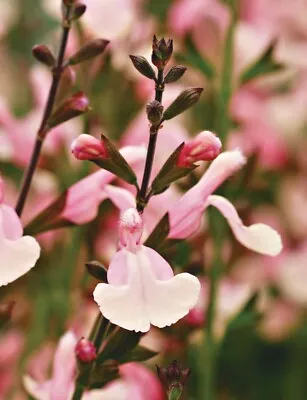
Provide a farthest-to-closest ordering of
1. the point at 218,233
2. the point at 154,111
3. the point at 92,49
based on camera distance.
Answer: the point at 218,233 < the point at 92,49 < the point at 154,111

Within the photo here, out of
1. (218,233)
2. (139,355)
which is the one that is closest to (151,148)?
(139,355)

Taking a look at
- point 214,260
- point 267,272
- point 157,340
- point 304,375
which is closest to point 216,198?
point 214,260

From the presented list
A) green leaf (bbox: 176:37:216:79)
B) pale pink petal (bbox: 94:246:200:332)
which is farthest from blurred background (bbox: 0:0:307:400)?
pale pink petal (bbox: 94:246:200:332)

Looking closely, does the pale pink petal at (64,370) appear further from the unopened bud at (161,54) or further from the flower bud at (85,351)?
the unopened bud at (161,54)

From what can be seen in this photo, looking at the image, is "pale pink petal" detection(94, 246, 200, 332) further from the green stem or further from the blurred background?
the green stem

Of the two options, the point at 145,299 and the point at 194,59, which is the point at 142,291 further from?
the point at 194,59

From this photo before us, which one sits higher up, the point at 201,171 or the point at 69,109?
the point at 69,109

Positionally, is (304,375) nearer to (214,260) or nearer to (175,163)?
(214,260)
